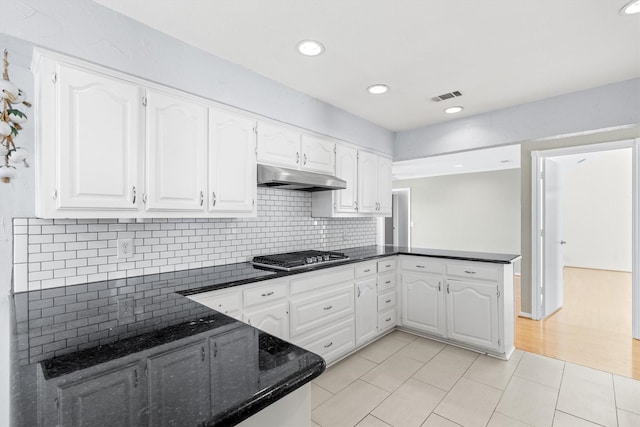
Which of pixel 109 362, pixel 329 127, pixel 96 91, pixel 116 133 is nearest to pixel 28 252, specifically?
pixel 116 133

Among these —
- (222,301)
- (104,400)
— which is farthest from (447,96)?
(104,400)

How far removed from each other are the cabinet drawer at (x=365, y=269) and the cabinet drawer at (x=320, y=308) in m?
0.17

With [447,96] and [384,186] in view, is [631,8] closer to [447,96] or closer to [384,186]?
[447,96]

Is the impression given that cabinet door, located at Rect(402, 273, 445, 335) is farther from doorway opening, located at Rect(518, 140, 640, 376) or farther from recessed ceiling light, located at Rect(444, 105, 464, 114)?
recessed ceiling light, located at Rect(444, 105, 464, 114)

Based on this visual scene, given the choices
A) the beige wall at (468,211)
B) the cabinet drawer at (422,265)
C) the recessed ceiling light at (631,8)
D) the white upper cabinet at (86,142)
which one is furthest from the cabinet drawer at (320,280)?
the beige wall at (468,211)

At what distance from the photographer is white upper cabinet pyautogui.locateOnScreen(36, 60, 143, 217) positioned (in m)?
1.58

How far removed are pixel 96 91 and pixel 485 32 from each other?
236cm

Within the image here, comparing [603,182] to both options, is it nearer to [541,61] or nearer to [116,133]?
[541,61]

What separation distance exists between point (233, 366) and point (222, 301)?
1.21 metres

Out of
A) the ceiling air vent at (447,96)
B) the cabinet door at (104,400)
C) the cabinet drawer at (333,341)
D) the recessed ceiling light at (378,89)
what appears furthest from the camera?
the ceiling air vent at (447,96)

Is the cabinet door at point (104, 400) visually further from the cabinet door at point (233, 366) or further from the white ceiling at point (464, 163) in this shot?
the white ceiling at point (464, 163)

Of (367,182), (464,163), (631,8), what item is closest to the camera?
(631,8)

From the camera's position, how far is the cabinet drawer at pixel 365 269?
2.99 m

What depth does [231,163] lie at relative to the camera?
2328 millimetres
